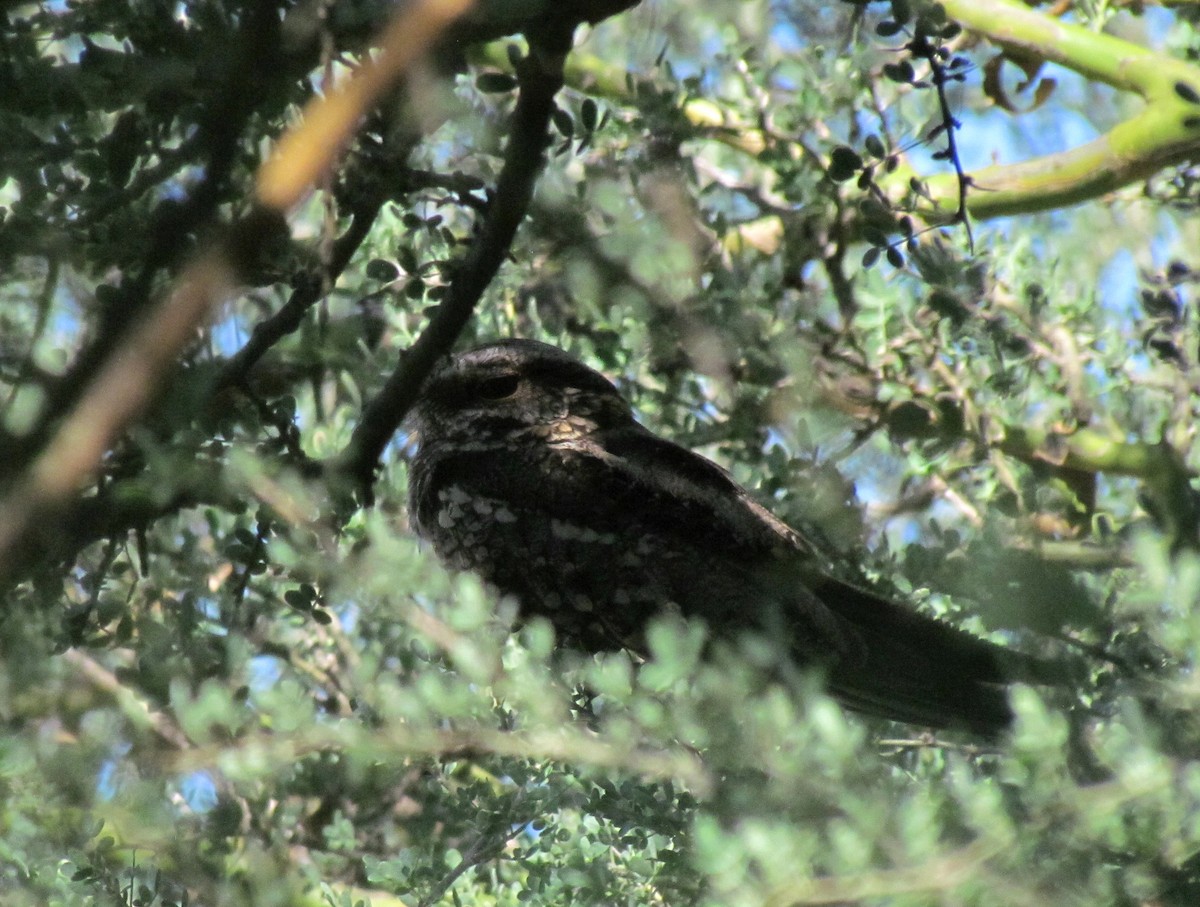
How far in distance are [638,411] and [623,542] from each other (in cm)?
73

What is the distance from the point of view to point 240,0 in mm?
1625

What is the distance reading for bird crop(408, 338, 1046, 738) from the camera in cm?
246

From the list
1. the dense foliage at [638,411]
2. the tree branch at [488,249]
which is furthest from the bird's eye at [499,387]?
the tree branch at [488,249]

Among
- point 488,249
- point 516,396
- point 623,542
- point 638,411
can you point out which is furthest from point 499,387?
point 488,249

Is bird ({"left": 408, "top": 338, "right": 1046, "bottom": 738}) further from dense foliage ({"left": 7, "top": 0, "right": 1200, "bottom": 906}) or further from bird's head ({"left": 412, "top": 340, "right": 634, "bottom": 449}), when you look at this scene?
dense foliage ({"left": 7, "top": 0, "right": 1200, "bottom": 906})

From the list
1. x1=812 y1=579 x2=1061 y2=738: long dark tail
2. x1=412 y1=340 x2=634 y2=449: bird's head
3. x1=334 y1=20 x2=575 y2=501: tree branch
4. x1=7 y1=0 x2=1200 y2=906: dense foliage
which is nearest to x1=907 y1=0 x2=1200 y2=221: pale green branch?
x1=7 y1=0 x2=1200 y2=906: dense foliage

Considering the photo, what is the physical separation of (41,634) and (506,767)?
0.74 meters

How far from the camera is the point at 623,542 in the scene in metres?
2.70

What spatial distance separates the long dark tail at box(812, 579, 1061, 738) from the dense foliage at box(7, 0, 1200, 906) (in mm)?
71

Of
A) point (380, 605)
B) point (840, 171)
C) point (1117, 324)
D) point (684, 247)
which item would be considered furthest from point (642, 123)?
point (1117, 324)

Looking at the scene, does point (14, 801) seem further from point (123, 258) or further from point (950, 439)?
point (950, 439)

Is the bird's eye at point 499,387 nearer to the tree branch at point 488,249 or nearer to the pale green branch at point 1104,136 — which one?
the tree branch at point 488,249

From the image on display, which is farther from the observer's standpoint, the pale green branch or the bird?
the pale green branch

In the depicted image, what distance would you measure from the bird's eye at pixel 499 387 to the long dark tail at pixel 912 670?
0.91 meters
